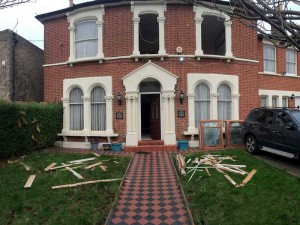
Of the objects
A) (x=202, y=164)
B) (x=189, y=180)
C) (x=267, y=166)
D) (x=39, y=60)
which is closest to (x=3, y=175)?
(x=189, y=180)

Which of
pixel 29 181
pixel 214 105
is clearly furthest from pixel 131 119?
pixel 29 181

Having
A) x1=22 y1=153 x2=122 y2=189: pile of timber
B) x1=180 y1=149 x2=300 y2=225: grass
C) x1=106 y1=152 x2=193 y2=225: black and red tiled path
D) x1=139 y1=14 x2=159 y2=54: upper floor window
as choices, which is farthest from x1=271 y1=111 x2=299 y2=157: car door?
x1=139 y1=14 x2=159 y2=54: upper floor window

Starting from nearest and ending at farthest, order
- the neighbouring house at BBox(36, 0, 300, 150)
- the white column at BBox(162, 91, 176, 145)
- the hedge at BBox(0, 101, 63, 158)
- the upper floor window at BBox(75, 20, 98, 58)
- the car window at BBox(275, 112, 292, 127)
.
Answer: the car window at BBox(275, 112, 292, 127)
the hedge at BBox(0, 101, 63, 158)
the white column at BBox(162, 91, 176, 145)
the neighbouring house at BBox(36, 0, 300, 150)
the upper floor window at BBox(75, 20, 98, 58)

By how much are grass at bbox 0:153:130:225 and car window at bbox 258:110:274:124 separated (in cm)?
569

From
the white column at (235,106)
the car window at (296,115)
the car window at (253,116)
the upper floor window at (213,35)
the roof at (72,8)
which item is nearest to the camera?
the car window at (296,115)

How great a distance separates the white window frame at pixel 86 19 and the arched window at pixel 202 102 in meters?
5.23

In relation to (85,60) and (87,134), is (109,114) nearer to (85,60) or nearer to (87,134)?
(87,134)

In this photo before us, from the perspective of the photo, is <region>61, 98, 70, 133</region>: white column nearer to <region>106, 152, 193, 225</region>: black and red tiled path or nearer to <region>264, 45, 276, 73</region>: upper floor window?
<region>106, 152, 193, 225</region>: black and red tiled path

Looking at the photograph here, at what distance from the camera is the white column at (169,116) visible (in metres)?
12.3

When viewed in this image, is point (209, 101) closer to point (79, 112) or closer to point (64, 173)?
point (79, 112)

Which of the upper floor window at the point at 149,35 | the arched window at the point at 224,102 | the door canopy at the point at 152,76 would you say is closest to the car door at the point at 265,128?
the arched window at the point at 224,102

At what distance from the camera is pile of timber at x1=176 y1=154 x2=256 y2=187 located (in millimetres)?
7534

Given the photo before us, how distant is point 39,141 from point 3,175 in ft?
12.9

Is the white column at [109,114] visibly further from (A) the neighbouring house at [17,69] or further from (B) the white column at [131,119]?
(A) the neighbouring house at [17,69]
